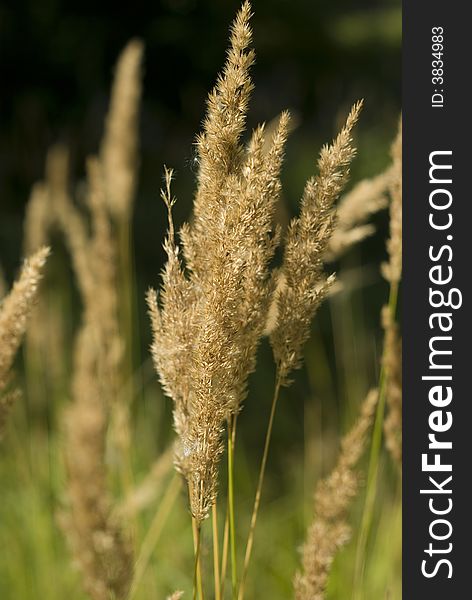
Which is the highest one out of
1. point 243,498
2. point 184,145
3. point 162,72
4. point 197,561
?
point 162,72

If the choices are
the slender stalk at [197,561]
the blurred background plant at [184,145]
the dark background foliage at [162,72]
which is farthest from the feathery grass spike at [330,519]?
the dark background foliage at [162,72]

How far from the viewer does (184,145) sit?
939 cm

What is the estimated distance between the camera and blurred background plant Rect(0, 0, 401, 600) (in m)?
3.01

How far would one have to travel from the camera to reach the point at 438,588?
1282mm

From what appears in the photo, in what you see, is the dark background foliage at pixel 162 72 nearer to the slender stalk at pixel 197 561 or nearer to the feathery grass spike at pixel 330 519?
the feathery grass spike at pixel 330 519

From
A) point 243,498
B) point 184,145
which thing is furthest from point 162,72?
point 243,498

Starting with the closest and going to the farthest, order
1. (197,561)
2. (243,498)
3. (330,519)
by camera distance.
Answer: (197,561)
(330,519)
(243,498)

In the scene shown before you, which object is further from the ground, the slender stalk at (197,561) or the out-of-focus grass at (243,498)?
the out-of-focus grass at (243,498)

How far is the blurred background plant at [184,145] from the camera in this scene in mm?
3006

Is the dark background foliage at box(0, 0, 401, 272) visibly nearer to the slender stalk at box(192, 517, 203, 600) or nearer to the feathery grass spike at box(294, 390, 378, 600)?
the feathery grass spike at box(294, 390, 378, 600)

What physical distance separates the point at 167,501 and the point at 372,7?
874cm

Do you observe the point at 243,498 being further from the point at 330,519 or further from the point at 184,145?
the point at 184,145

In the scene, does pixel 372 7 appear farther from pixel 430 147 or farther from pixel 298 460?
pixel 430 147

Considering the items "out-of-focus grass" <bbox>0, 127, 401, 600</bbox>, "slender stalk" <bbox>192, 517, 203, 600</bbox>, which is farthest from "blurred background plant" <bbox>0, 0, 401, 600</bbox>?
"slender stalk" <bbox>192, 517, 203, 600</bbox>
